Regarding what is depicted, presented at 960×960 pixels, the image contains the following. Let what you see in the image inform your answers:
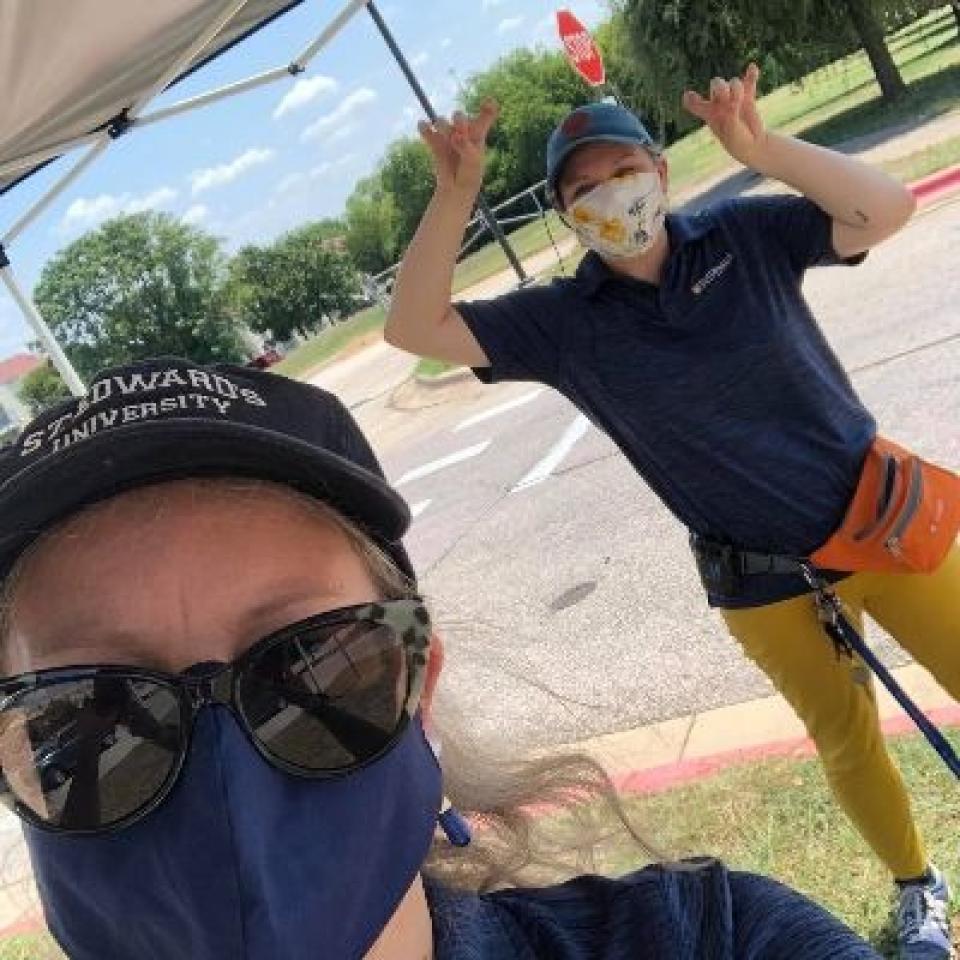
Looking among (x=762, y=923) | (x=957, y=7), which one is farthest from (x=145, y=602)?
(x=957, y=7)

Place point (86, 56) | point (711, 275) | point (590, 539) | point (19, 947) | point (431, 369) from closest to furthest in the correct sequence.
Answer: point (711, 275) < point (86, 56) < point (19, 947) < point (590, 539) < point (431, 369)

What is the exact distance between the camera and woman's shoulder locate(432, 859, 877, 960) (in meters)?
1.18

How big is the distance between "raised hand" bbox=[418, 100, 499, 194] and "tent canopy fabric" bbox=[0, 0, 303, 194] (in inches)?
27.9

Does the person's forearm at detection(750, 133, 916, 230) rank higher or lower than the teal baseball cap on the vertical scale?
lower

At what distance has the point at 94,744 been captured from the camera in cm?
115

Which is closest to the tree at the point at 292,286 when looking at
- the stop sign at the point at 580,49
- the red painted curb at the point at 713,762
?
the stop sign at the point at 580,49

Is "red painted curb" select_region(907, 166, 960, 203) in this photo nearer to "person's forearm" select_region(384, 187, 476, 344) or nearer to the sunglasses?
"person's forearm" select_region(384, 187, 476, 344)

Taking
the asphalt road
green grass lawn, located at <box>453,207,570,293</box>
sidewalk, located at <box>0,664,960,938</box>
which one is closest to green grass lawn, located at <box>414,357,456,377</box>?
the asphalt road

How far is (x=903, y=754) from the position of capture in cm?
312

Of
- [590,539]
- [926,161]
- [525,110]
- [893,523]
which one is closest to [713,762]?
[893,523]

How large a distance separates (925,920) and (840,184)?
63.8 inches

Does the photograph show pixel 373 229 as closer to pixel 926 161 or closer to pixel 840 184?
pixel 926 161

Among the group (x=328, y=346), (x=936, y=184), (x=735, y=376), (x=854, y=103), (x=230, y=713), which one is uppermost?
(x=230, y=713)

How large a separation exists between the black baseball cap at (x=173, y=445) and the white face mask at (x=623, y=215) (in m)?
1.24
